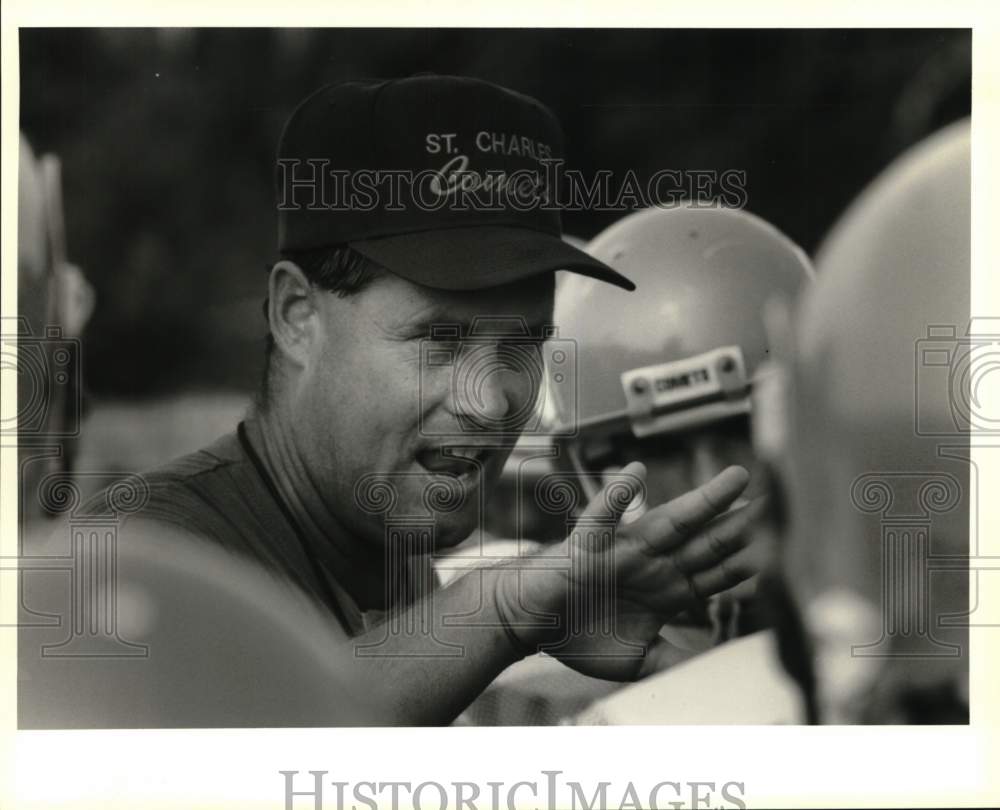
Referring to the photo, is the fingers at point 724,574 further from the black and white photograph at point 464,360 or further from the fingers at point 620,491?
the fingers at point 620,491

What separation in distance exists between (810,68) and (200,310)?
2.01m

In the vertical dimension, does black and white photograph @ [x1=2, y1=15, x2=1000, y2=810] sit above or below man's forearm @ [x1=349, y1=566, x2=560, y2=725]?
above

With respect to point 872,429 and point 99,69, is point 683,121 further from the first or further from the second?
point 99,69

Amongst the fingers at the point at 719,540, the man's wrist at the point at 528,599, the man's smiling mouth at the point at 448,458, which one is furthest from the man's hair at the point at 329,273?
the fingers at the point at 719,540

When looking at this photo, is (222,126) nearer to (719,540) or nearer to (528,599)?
(528,599)

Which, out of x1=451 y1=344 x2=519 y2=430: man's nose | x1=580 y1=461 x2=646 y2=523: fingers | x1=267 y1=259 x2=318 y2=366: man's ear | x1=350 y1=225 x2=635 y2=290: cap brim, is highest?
x1=350 y1=225 x2=635 y2=290: cap brim

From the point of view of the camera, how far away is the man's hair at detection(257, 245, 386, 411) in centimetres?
404

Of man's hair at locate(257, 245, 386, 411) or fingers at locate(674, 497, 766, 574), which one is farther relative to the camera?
fingers at locate(674, 497, 766, 574)

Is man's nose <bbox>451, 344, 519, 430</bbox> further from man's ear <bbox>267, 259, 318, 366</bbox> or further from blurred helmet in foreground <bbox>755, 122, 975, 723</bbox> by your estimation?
blurred helmet in foreground <bbox>755, 122, 975, 723</bbox>

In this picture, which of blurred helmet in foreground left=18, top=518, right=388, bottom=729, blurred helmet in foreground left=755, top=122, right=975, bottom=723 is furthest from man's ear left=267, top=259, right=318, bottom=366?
blurred helmet in foreground left=755, top=122, right=975, bottom=723

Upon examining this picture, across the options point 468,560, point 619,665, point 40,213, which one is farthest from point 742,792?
point 40,213

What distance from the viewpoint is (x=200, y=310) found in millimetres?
4078

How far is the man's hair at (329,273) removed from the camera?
404 centimetres

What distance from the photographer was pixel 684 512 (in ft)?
13.5
